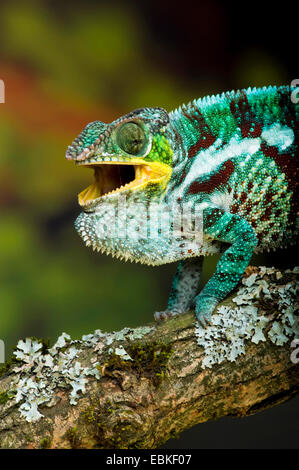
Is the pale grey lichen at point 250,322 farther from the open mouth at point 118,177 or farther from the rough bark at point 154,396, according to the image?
the open mouth at point 118,177

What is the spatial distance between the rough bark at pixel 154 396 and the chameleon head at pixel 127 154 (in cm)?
57

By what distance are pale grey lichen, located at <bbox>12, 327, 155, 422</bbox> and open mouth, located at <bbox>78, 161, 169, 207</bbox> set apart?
52 cm

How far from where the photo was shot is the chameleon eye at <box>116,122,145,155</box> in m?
2.10

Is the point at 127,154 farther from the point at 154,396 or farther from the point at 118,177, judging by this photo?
the point at 154,396

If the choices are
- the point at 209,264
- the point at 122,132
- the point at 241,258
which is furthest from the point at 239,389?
the point at 209,264

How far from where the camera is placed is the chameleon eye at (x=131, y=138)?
210cm

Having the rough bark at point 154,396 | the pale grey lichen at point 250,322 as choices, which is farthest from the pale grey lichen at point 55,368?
the pale grey lichen at point 250,322

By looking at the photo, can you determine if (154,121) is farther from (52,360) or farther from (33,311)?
(33,311)

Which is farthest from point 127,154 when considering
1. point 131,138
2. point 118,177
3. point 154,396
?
point 154,396

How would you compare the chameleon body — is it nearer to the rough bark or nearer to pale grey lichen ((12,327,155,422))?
the rough bark

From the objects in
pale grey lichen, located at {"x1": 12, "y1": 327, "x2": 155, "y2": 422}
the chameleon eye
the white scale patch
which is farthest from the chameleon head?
pale grey lichen, located at {"x1": 12, "y1": 327, "x2": 155, "y2": 422}

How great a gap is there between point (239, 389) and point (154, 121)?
3.40 feet

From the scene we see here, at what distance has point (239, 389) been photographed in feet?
6.37

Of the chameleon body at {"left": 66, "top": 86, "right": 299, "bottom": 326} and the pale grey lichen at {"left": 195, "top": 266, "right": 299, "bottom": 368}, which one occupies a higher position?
the chameleon body at {"left": 66, "top": 86, "right": 299, "bottom": 326}
